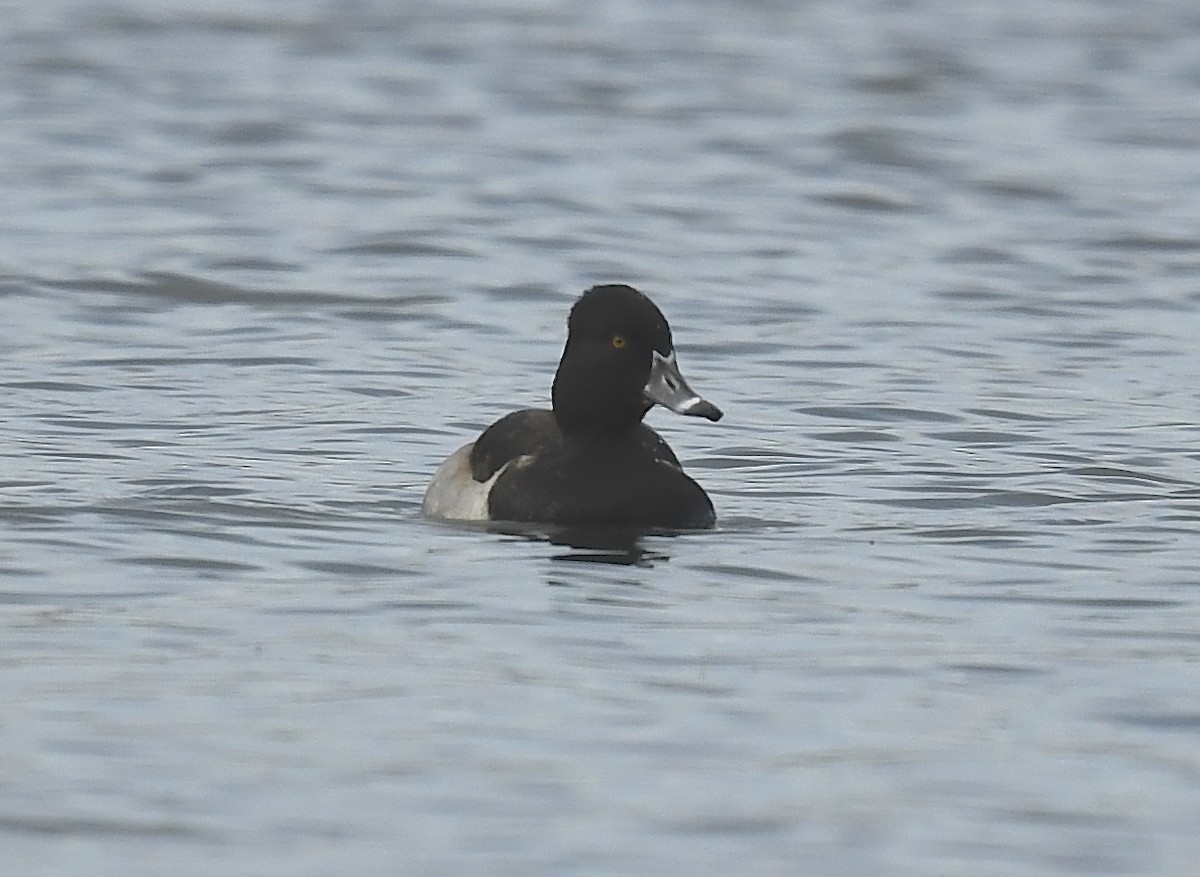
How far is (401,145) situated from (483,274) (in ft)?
18.6

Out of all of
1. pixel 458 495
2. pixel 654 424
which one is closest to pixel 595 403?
pixel 458 495

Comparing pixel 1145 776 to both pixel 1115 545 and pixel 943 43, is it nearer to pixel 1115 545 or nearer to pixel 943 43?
pixel 1115 545

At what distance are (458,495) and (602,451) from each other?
21.6 inches

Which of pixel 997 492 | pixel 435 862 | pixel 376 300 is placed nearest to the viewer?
pixel 435 862

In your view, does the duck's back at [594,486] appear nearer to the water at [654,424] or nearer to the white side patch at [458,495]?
the white side patch at [458,495]

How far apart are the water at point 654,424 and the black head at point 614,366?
0.56 m

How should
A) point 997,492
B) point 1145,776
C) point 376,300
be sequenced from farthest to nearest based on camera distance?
point 376,300, point 997,492, point 1145,776

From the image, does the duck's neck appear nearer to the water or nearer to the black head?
the black head

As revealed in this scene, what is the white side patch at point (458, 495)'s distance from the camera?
10.9 metres

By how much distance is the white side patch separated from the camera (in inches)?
430

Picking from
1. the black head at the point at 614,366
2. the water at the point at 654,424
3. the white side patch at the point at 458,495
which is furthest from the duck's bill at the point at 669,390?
the white side patch at the point at 458,495

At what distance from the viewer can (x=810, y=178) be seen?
2273 cm

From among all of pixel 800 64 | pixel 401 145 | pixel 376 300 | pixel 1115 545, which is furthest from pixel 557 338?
pixel 800 64

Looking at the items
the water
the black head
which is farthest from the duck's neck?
the water
